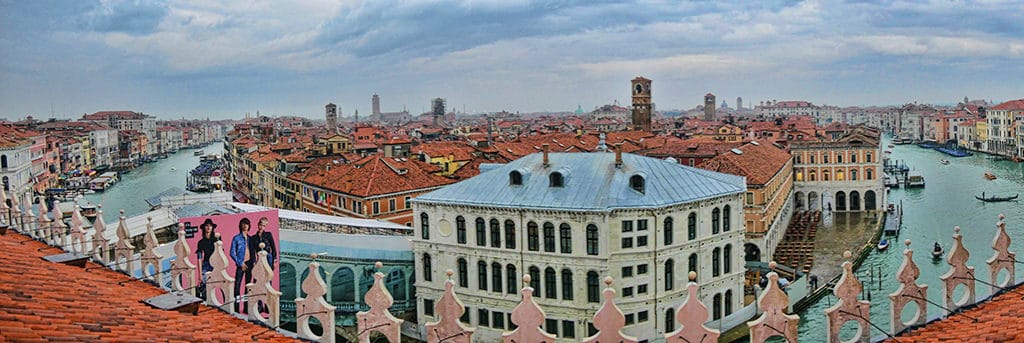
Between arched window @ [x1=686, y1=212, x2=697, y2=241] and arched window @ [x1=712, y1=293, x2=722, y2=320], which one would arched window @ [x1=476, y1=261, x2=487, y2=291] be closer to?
arched window @ [x1=686, y1=212, x2=697, y2=241]

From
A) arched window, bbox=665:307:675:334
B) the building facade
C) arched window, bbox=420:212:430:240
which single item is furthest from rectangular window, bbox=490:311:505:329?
arched window, bbox=665:307:675:334

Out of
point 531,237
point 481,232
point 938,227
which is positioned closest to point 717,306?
point 531,237

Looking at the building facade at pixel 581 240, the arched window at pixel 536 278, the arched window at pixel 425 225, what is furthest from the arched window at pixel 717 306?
the arched window at pixel 425 225

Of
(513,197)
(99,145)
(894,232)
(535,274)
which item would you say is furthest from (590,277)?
(99,145)

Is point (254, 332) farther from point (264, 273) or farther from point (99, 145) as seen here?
point (99, 145)

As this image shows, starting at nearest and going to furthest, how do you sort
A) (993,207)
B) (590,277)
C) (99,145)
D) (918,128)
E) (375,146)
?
(590,277) → (993,207) → (375,146) → (99,145) → (918,128)

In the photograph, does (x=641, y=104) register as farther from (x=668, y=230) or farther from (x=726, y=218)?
(x=668, y=230)
